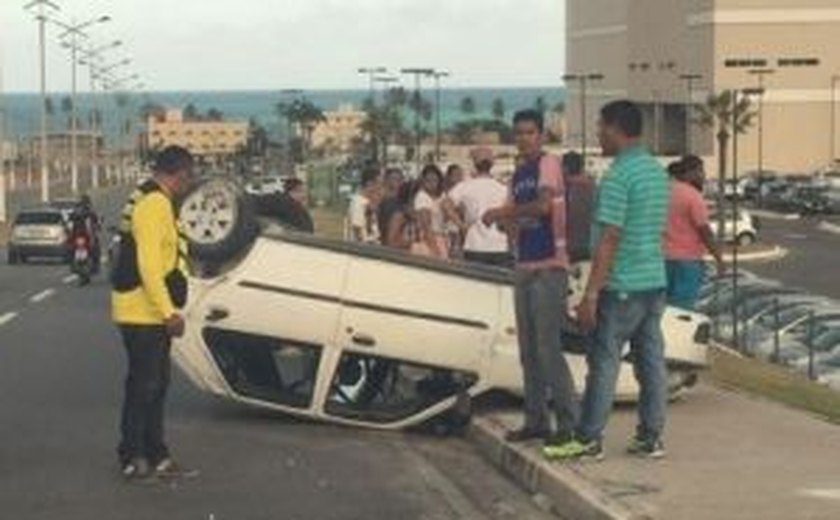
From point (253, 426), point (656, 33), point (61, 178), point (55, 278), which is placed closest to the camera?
point (253, 426)

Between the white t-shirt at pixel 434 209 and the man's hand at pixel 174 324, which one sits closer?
the man's hand at pixel 174 324

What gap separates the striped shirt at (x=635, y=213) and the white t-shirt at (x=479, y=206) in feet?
18.0

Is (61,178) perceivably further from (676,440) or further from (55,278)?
(676,440)

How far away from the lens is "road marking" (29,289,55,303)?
29.0m

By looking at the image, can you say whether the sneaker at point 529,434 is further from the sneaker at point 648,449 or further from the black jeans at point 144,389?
the black jeans at point 144,389

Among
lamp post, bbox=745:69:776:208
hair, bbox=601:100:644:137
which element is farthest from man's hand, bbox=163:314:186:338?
lamp post, bbox=745:69:776:208

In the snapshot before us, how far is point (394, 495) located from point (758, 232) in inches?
2856

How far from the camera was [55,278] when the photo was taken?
123 feet

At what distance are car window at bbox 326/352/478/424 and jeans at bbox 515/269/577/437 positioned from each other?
1.52m

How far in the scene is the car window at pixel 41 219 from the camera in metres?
45.8

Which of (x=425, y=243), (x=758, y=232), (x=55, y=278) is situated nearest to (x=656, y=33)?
(x=758, y=232)

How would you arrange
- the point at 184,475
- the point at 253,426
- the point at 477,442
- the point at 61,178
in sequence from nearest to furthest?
1. the point at 184,475
2. the point at 477,442
3. the point at 253,426
4. the point at 61,178

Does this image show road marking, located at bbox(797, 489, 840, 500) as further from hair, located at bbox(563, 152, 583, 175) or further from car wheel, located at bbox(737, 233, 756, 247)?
car wheel, located at bbox(737, 233, 756, 247)

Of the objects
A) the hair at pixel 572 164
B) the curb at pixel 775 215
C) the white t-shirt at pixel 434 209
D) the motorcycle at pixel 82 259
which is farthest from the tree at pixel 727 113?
the hair at pixel 572 164
